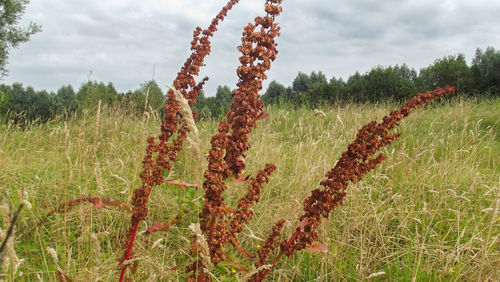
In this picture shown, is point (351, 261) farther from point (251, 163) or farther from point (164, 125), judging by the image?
point (251, 163)

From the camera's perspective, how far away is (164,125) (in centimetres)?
215

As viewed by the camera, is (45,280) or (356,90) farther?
(356,90)

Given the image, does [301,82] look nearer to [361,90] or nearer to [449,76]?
[361,90]

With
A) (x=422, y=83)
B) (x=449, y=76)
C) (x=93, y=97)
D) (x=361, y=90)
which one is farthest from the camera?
(x=361, y=90)

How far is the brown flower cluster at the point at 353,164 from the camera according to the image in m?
1.66

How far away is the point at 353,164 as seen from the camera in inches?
66.8

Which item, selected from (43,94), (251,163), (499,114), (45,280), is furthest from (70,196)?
(43,94)

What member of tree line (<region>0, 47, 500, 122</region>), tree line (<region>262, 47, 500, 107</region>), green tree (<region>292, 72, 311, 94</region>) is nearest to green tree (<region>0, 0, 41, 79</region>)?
tree line (<region>0, 47, 500, 122</region>)

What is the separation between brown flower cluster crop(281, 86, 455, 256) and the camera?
1.66 m

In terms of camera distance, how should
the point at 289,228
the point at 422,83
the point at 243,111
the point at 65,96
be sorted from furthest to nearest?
1. the point at 65,96
2. the point at 422,83
3. the point at 289,228
4. the point at 243,111

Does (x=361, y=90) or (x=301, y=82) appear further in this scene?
(x=301, y=82)

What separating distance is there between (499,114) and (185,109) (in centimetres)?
1165

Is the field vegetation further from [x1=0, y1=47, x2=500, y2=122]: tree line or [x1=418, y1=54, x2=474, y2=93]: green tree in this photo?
[x1=418, y1=54, x2=474, y2=93]: green tree

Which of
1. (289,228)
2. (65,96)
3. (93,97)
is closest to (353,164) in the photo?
(289,228)
